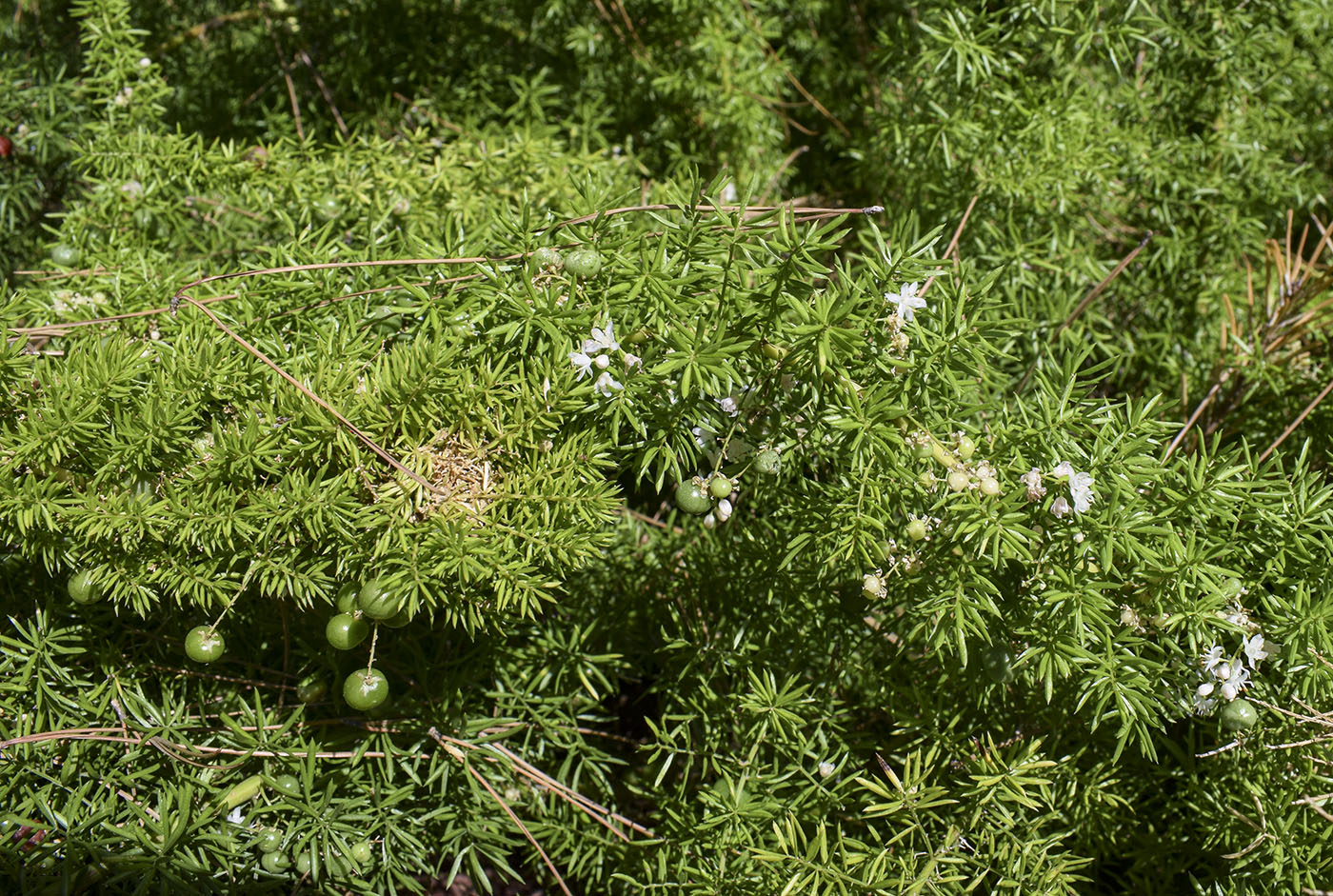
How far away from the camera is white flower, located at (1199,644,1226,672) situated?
1.37m

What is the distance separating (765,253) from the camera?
4.80 ft

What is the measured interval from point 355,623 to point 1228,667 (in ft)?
4.38

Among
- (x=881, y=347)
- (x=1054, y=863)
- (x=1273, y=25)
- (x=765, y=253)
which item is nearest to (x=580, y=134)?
(x=765, y=253)

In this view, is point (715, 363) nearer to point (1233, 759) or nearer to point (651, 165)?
point (1233, 759)

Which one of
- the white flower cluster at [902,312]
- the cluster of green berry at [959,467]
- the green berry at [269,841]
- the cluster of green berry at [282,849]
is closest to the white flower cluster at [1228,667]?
the cluster of green berry at [959,467]

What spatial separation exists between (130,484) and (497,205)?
1054 millimetres

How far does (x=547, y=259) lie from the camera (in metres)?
1.43

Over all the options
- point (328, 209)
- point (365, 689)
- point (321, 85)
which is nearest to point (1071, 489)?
point (365, 689)

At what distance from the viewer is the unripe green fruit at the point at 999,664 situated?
4.80ft

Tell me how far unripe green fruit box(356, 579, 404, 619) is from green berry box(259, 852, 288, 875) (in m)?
0.64

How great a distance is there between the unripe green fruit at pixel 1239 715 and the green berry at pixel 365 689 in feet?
4.32

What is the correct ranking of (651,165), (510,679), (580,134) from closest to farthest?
(510,679)
(580,134)
(651,165)

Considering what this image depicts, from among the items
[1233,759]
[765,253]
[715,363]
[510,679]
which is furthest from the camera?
[510,679]

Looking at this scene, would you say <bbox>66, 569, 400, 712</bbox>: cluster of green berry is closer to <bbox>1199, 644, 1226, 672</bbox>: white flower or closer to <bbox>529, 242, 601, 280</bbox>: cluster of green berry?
<bbox>529, 242, 601, 280</bbox>: cluster of green berry
